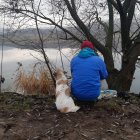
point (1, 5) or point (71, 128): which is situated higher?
point (1, 5)

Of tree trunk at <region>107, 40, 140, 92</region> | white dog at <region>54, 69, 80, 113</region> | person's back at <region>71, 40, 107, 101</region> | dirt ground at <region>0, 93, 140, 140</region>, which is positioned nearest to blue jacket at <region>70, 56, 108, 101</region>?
person's back at <region>71, 40, 107, 101</region>

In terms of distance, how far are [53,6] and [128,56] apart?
290cm

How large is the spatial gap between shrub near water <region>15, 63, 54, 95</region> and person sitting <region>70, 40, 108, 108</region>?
6.02 metres

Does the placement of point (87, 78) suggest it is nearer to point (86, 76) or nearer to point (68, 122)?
point (86, 76)

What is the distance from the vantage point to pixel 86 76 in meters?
6.56

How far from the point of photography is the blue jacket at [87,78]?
6.53 metres

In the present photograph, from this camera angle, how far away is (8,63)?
22375mm

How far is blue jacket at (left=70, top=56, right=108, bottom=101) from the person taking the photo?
653 cm

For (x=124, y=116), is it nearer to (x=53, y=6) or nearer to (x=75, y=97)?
(x=75, y=97)

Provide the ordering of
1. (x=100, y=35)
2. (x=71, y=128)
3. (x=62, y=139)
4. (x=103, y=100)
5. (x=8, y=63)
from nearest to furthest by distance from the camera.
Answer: (x=62, y=139) → (x=71, y=128) → (x=103, y=100) → (x=100, y=35) → (x=8, y=63)

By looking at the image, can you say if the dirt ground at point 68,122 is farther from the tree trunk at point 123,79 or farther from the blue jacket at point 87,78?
the tree trunk at point 123,79

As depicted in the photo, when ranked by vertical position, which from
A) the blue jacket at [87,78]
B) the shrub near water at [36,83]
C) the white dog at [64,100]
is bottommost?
the shrub near water at [36,83]

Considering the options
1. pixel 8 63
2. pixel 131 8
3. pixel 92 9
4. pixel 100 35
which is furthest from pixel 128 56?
pixel 8 63

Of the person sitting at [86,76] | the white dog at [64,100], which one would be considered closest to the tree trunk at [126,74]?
the person sitting at [86,76]
